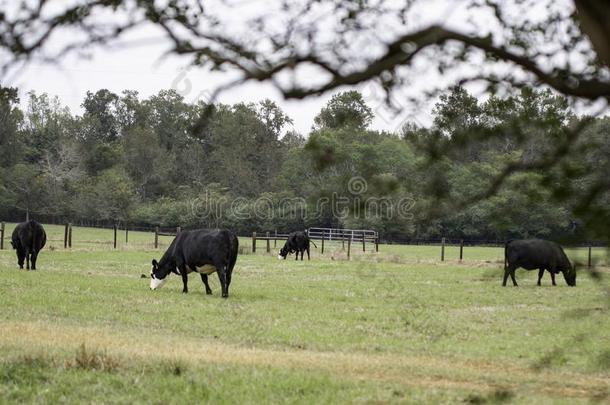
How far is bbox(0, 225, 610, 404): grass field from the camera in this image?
8.27 m

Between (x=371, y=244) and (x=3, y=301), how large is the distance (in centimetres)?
4112

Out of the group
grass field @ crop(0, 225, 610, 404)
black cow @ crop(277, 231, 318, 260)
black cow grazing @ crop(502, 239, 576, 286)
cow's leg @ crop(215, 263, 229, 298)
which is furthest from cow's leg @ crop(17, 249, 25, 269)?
black cow @ crop(277, 231, 318, 260)

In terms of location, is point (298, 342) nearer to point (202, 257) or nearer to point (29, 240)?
point (202, 257)

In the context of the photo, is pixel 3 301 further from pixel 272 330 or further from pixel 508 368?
pixel 508 368

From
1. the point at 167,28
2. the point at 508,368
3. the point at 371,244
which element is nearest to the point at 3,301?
the point at 508,368

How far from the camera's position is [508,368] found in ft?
34.9

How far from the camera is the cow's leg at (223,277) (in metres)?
18.7

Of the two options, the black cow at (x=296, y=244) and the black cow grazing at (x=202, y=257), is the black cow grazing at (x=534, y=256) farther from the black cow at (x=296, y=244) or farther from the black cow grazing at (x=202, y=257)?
the black cow at (x=296, y=244)

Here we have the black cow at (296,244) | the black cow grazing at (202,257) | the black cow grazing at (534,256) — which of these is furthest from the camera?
the black cow at (296,244)

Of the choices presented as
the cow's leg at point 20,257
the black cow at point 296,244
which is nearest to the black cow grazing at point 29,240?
the cow's leg at point 20,257

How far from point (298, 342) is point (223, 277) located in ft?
22.2

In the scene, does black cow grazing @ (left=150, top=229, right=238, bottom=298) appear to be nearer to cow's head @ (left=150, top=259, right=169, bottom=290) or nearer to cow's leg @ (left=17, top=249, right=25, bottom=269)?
cow's head @ (left=150, top=259, right=169, bottom=290)

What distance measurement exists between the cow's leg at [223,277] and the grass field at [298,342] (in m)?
0.26

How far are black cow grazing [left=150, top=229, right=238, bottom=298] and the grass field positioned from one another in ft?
1.57
